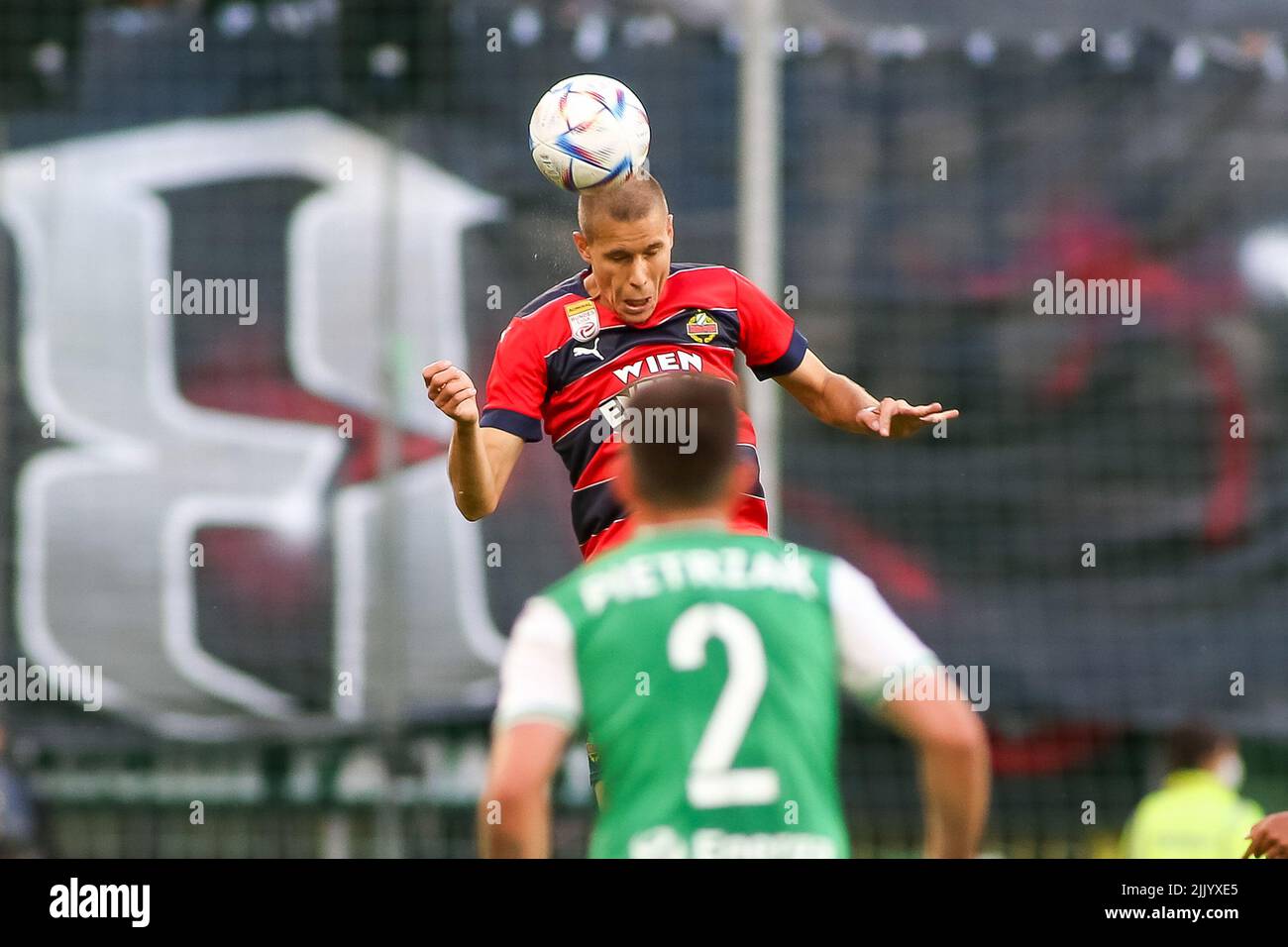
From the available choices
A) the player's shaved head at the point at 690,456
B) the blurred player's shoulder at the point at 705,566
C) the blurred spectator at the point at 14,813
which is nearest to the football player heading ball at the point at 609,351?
the player's shaved head at the point at 690,456

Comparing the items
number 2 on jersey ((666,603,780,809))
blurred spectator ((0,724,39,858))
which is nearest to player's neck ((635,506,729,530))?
number 2 on jersey ((666,603,780,809))

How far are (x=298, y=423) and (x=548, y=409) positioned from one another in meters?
4.08

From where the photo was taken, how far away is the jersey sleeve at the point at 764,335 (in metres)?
6.36

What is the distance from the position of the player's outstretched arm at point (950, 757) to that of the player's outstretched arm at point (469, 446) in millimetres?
1884

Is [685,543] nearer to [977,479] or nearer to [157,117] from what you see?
[977,479]

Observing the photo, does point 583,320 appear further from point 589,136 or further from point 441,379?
point 441,379

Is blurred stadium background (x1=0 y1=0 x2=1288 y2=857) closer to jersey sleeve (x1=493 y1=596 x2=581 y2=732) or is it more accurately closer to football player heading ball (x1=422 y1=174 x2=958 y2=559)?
football player heading ball (x1=422 y1=174 x2=958 y2=559)

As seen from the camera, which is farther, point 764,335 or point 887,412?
point 764,335

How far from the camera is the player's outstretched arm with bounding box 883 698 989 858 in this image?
3867mm

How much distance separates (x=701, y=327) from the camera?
6199mm

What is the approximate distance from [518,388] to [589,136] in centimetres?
88

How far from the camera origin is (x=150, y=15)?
10.5m

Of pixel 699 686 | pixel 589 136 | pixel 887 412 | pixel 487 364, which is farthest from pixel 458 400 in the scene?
pixel 487 364
